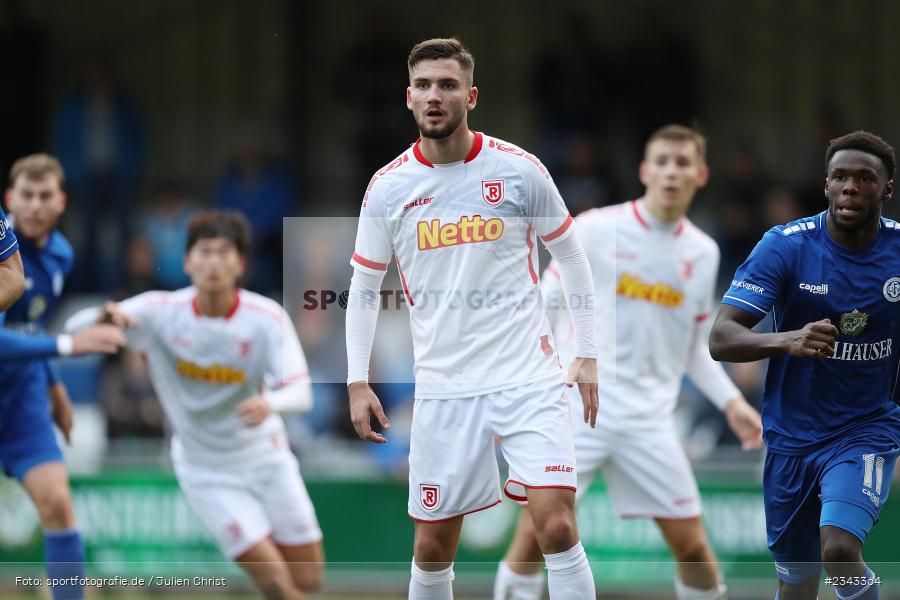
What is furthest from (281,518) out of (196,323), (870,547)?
(870,547)

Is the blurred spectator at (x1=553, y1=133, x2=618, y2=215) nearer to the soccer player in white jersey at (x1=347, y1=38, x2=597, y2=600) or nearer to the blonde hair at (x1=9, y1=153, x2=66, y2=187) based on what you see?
the blonde hair at (x1=9, y1=153, x2=66, y2=187)

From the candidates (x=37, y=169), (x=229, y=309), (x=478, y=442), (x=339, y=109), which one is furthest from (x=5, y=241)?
(x=339, y=109)

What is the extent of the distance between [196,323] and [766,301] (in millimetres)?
3779

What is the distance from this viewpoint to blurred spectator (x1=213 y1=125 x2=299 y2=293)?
14.6 meters

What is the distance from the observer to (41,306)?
8.23 m

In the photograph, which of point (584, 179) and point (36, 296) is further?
point (584, 179)

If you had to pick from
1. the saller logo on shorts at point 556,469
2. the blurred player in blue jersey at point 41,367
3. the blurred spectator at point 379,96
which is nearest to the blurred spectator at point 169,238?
the blurred spectator at point 379,96

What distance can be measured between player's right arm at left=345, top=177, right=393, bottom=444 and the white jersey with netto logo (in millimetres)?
1781

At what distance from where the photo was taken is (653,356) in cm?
803

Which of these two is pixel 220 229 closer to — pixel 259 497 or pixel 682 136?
pixel 259 497

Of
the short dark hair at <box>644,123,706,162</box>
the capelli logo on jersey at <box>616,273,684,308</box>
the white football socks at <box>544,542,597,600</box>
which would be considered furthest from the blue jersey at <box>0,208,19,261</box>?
the short dark hair at <box>644,123,706,162</box>

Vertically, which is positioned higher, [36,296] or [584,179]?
[584,179]

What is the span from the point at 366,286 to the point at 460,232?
1.83 ft

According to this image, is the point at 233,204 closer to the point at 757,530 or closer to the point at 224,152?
the point at 224,152
